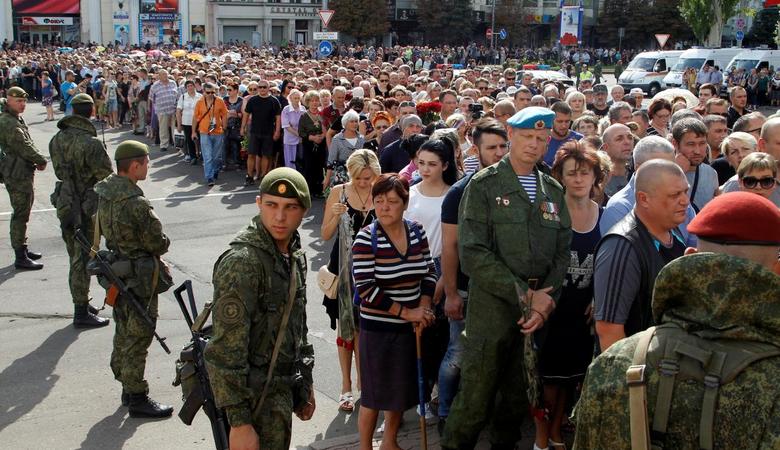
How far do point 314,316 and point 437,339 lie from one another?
3.10 meters

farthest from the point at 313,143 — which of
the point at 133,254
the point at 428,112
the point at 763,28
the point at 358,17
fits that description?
the point at 763,28

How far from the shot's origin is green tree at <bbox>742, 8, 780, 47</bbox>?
62.3 meters

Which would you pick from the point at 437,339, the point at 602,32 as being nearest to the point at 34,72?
the point at 437,339

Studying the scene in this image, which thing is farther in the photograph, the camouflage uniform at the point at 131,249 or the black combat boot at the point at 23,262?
the black combat boot at the point at 23,262

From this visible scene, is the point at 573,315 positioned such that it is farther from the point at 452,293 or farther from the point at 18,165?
the point at 18,165

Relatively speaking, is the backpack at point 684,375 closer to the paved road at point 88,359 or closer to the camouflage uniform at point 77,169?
the paved road at point 88,359

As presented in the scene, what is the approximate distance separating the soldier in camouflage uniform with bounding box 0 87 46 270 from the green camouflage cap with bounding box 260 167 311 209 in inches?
269

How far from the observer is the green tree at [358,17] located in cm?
6738

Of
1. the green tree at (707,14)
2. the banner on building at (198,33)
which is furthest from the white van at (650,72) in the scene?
the banner on building at (198,33)

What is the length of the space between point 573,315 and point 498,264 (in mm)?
865

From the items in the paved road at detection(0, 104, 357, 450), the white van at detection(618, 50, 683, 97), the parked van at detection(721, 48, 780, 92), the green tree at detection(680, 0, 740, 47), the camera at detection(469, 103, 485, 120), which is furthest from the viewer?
the green tree at detection(680, 0, 740, 47)

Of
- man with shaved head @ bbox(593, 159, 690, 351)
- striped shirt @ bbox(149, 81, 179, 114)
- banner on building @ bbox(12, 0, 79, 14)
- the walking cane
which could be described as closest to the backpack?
man with shaved head @ bbox(593, 159, 690, 351)

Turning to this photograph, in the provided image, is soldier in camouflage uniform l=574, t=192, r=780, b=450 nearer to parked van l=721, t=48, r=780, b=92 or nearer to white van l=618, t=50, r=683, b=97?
parked van l=721, t=48, r=780, b=92

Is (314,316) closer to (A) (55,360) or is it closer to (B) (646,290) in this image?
(A) (55,360)
